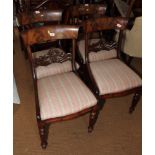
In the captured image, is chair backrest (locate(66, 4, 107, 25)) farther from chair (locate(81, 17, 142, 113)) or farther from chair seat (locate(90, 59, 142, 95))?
chair seat (locate(90, 59, 142, 95))

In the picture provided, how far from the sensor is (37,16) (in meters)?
1.61

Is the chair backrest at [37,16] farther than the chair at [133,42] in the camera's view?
No

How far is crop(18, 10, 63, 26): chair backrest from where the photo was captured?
1.58 metres

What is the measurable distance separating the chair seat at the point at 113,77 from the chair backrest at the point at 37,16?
42cm

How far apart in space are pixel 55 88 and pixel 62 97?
87 millimetres

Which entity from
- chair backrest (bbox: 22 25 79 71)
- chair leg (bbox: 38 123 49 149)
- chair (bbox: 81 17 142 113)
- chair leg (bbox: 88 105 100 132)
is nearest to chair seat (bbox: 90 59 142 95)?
chair (bbox: 81 17 142 113)

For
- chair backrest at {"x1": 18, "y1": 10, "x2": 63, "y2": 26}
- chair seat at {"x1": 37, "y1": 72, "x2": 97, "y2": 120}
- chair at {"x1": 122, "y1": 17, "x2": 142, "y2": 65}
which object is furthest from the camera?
chair at {"x1": 122, "y1": 17, "x2": 142, "y2": 65}

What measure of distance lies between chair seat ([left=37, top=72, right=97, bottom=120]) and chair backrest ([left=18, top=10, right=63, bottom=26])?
42 cm

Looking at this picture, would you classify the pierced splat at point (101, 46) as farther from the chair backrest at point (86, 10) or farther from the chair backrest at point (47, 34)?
the chair backrest at point (47, 34)

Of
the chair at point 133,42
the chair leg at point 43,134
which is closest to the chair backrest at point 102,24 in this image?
the chair at point 133,42

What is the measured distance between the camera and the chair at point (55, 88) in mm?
1301
